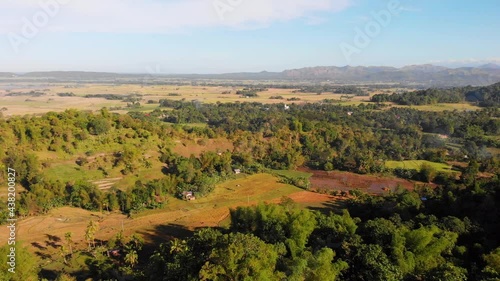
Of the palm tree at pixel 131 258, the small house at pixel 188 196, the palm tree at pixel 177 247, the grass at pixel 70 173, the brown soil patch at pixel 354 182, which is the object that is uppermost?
the palm tree at pixel 177 247

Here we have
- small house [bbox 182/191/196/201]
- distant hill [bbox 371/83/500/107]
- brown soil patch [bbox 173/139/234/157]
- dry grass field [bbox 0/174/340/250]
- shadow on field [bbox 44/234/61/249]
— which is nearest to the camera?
shadow on field [bbox 44/234/61/249]

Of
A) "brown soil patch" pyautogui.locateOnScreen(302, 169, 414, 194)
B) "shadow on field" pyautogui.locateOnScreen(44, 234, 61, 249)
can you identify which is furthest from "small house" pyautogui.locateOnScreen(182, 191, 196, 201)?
"brown soil patch" pyautogui.locateOnScreen(302, 169, 414, 194)

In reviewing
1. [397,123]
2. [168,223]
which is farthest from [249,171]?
[397,123]

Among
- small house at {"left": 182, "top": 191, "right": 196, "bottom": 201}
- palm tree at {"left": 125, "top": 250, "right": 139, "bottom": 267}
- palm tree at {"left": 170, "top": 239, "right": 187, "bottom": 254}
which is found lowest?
small house at {"left": 182, "top": 191, "right": 196, "bottom": 201}

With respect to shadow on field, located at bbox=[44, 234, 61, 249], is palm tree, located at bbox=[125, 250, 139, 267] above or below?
above

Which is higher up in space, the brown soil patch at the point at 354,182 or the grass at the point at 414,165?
the grass at the point at 414,165

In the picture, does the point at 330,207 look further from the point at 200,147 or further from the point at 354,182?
the point at 200,147

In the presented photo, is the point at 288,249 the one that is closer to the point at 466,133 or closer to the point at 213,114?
the point at 466,133

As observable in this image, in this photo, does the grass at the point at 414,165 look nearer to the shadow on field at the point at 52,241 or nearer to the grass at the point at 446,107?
the shadow on field at the point at 52,241

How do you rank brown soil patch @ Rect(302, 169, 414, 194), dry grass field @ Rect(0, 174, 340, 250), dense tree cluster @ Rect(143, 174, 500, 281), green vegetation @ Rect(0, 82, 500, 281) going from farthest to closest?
brown soil patch @ Rect(302, 169, 414, 194), dry grass field @ Rect(0, 174, 340, 250), green vegetation @ Rect(0, 82, 500, 281), dense tree cluster @ Rect(143, 174, 500, 281)

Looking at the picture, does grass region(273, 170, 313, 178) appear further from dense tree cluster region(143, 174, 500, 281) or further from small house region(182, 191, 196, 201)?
dense tree cluster region(143, 174, 500, 281)

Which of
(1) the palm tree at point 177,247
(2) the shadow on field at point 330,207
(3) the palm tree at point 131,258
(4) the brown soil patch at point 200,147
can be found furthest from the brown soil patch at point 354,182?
(3) the palm tree at point 131,258
